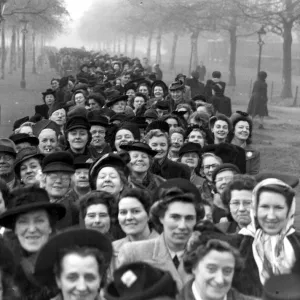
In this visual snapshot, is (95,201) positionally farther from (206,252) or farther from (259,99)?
(259,99)

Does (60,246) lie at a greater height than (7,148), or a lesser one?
lesser

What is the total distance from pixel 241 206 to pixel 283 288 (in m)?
2.52

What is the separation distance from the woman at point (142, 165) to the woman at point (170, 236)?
7.99ft

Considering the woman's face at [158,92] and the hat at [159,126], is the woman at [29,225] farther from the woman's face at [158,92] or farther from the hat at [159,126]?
the woman's face at [158,92]

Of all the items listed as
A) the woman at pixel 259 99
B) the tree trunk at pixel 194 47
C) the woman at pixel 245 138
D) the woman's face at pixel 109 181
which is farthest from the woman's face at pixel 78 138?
the tree trunk at pixel 194 47

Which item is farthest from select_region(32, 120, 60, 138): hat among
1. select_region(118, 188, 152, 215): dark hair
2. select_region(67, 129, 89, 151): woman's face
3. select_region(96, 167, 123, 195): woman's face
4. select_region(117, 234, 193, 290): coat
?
select_region(117, 234, 193, 290): coat

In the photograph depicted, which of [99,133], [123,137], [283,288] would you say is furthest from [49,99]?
[283,288]

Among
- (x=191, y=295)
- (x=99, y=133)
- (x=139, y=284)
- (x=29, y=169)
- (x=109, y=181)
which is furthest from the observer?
(x=99, y=133)

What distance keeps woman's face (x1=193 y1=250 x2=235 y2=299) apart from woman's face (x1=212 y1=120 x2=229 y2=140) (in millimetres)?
6397

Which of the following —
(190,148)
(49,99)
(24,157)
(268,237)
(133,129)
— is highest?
(49,99)

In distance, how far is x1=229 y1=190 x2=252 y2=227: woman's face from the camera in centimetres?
634

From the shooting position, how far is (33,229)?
5711 mm

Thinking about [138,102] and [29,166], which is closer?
[29,166]

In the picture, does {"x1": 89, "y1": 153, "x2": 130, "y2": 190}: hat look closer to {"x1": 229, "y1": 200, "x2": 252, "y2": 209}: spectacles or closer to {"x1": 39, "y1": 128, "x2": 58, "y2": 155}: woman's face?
{"x1": 229, "y1": 200, "x2": 252, "y2": 209}: spectacles
